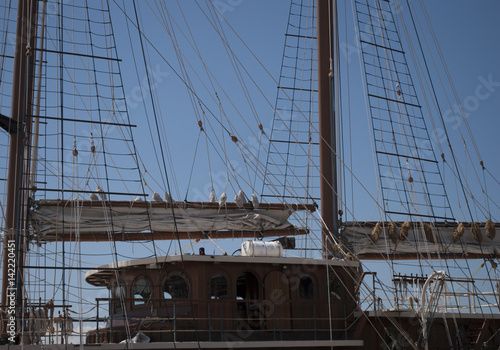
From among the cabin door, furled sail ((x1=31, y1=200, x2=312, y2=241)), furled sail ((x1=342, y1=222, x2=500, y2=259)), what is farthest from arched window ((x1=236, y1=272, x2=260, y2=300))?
furled sail ((x1=342, y1=222, x2=500, y2=259))

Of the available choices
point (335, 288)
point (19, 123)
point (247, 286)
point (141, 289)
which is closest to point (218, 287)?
point (247, 286)

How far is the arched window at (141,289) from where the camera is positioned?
17812 mm

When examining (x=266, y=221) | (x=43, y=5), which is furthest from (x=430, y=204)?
(x=43, y=5)

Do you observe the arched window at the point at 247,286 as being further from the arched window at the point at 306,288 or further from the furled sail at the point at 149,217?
the furled sail at the point at 149,217

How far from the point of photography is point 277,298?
59.7 feet

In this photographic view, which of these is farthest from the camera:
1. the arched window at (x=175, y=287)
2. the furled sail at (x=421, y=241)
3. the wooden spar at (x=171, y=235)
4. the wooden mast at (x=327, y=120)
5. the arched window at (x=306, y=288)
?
the furled sail at (x=421, y=241)

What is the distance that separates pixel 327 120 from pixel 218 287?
7.13 m

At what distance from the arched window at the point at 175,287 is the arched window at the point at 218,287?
0.64m

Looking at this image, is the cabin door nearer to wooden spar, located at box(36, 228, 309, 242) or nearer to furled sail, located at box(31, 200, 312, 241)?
furled sail, located at box(31, 200, 312, 241)

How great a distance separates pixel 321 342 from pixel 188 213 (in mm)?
5898

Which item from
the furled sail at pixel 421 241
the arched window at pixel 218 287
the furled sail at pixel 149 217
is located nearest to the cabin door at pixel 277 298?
the arched window at pixel 218 287

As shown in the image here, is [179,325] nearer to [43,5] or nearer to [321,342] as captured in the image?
[321,342]

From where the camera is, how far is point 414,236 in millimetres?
23812

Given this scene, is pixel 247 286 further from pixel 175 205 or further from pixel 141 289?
pixel 175 205
